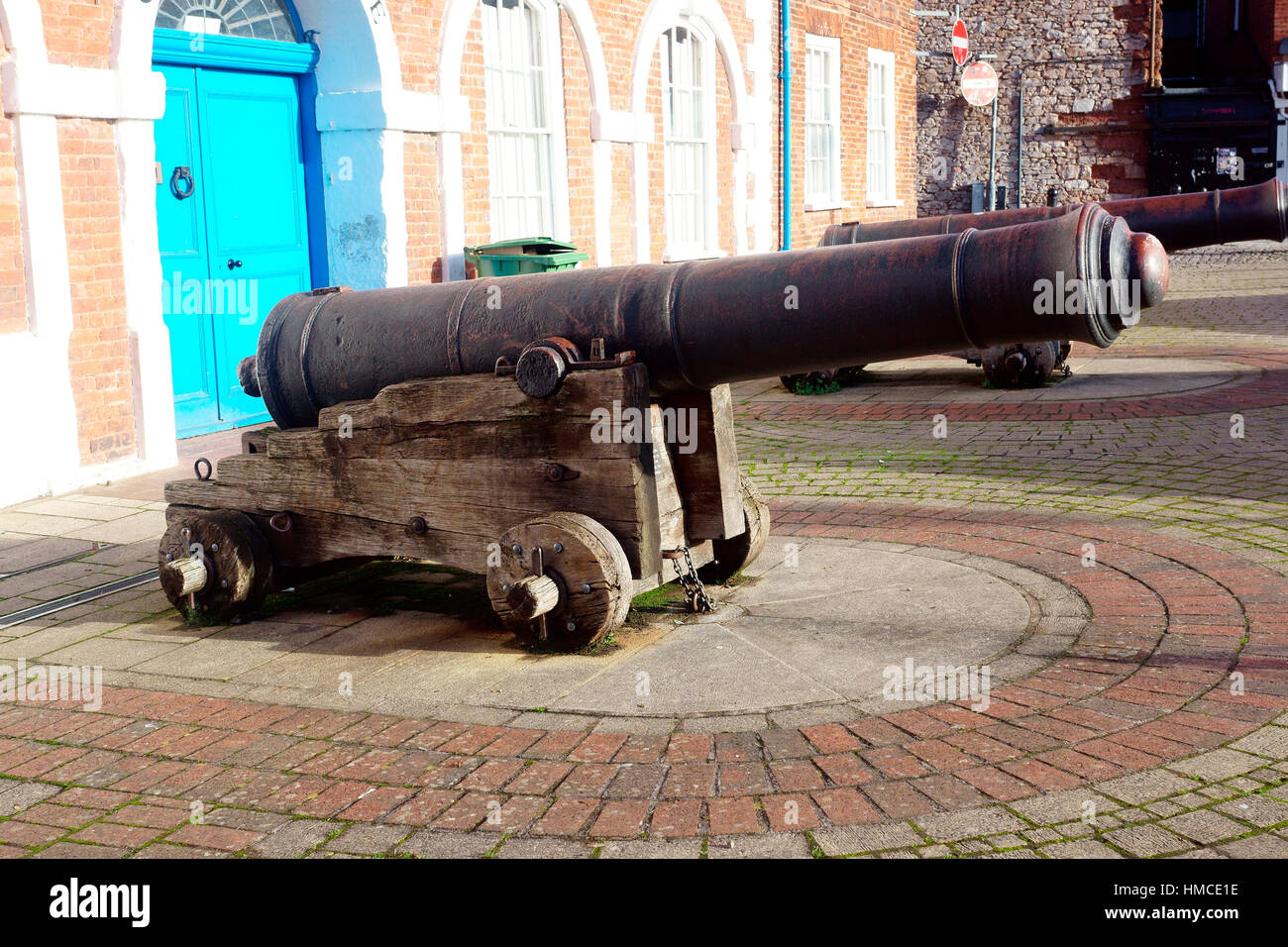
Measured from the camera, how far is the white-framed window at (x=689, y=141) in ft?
46.8

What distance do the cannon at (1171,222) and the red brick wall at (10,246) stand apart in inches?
194

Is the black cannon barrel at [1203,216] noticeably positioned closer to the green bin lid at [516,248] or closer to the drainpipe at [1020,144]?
the green bin lid at [516,248]

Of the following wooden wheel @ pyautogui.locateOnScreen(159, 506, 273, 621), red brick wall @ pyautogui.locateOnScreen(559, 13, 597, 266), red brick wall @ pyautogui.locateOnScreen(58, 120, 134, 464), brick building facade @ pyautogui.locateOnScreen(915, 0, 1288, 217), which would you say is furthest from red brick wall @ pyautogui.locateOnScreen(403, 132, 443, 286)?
brick building facade @ pyautogui.locateOnScreen(915, 0, 1288, 217)

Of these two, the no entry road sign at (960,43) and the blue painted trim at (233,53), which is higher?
the no entry road sign at (960,43)

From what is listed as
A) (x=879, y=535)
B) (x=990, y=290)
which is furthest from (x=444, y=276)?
(x=990, y=290)

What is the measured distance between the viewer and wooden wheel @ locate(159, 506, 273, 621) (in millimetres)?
5141

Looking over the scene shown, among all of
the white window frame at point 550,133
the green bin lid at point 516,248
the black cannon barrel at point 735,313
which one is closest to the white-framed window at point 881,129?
the white window frame at point 550,133

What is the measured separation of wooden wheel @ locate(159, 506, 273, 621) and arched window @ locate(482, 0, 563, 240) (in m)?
6.41

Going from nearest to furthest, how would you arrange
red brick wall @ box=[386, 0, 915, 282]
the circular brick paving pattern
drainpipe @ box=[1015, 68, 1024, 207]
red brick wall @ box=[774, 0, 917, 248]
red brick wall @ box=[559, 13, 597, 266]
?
the circular brick paving pattern < red brick wall @ box=[386, 0, 915, 282] < red brick wall @ box=[559, 13, 597, 266] < red brick wall @ box=[774, 0, 917, 248] < drainpipe @ box=[1015, 68, 1024, 207]

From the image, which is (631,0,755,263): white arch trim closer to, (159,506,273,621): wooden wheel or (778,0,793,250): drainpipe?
(778,0,793,250): drainpipe

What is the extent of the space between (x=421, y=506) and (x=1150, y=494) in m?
3.76

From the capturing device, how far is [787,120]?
656 inches

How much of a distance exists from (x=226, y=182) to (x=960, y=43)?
20.9 m

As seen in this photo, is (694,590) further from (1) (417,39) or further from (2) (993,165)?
(2) (993,165)
